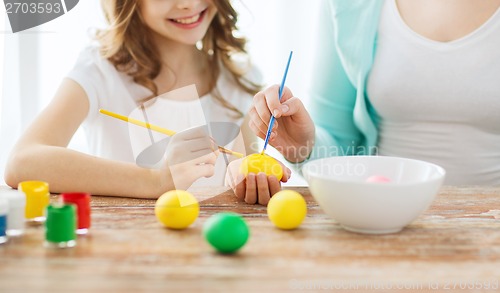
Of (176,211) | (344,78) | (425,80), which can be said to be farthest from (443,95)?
(176,211)

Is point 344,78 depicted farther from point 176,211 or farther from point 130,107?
point 176,211

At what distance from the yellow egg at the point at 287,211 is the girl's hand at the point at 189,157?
26 centimetres

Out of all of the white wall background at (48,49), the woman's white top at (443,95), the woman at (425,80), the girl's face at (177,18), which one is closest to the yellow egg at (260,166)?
the woman at (425,80)

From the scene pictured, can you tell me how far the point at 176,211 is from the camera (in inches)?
33.2

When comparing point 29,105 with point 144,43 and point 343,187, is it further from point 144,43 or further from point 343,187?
point 343,187

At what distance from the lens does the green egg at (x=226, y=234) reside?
2.44ft

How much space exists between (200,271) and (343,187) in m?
0.24

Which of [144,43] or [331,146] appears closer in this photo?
[331,146]

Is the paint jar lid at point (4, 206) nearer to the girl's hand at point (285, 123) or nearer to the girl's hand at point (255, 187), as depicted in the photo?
the girl's hand at point (255, 187)

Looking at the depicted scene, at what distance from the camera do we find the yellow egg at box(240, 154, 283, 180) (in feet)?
3.50

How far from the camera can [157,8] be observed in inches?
62.7

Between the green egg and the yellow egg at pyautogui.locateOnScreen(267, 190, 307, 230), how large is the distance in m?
0.09

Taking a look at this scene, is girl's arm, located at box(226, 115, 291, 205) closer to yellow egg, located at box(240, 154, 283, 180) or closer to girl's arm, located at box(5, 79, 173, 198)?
yellow egg, located at box(240, 154, 283, 180)

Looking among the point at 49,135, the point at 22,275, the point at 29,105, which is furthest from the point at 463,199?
the point at 29,105
